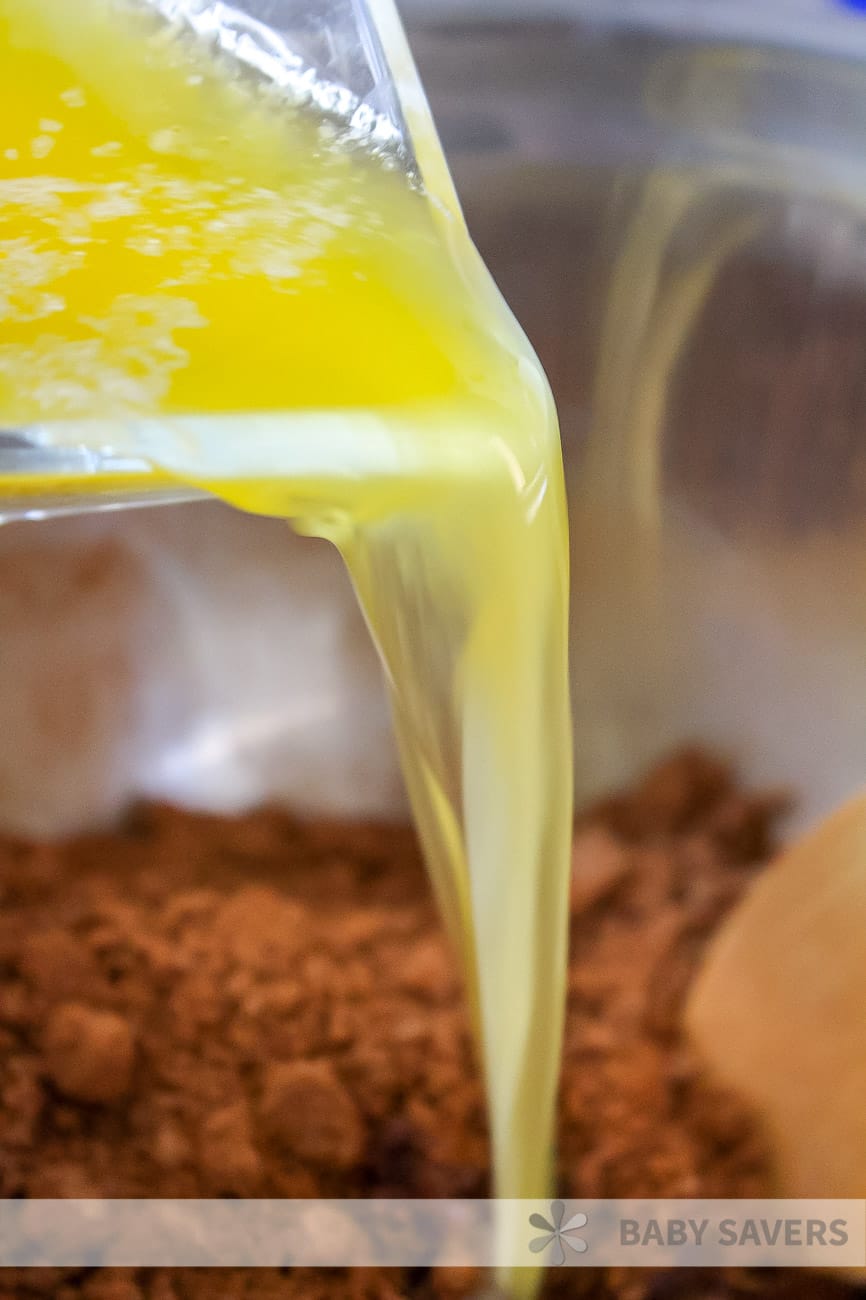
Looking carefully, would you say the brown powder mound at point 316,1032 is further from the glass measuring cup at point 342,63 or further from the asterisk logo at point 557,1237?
the glass measuring cup at point 342,63

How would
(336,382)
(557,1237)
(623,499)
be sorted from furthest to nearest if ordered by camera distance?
1. (623,499)
2. (557,1237)
3. (336,382)

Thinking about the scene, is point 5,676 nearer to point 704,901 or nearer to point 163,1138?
point 163,1138

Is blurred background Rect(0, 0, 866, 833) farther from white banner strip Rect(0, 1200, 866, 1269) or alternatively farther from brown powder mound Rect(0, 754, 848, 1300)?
white banner strip Rect(0, 1200, 866, 1269)

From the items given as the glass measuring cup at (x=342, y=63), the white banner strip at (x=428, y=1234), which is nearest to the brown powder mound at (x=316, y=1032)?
the white banner strip at (x=428, y=1234)

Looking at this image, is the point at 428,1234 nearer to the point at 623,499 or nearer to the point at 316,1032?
the point at 316,1032

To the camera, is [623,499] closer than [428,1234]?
No

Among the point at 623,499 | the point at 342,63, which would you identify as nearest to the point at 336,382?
the point at 342,63

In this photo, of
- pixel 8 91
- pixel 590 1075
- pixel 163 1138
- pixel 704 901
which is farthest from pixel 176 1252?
pixel 8 91
